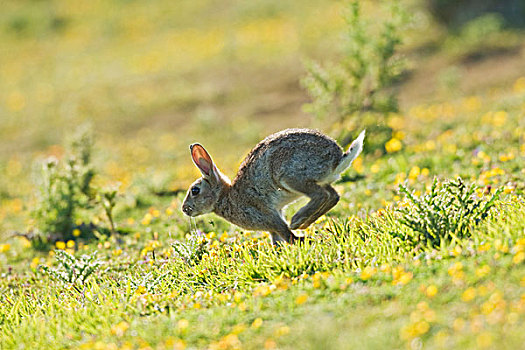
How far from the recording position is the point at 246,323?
4.65 metres

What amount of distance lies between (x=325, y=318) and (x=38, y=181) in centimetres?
616

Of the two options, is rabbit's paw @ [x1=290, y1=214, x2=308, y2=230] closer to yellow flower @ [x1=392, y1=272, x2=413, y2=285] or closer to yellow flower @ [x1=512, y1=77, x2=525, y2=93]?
yellow flower @ [x1=392, y1=272, x2=413, y2=285]

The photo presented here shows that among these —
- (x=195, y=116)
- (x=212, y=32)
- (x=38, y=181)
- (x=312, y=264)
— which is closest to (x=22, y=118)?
(x=195, y=116)

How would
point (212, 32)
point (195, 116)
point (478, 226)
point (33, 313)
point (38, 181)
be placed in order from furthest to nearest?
point (212, 32) < point (195, 116) < point (38, 181) < point (33, 313) < point (478, 226)

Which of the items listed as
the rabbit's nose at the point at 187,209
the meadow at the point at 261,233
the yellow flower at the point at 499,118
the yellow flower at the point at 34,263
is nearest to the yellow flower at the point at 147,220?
the meadow at the point at 261,233


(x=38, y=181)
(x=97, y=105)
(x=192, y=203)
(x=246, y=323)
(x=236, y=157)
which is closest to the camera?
(x=246, y=323)

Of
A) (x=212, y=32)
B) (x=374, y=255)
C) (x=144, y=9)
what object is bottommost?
(x=374, y=255)

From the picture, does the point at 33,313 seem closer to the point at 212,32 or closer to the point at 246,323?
the point at 246,323

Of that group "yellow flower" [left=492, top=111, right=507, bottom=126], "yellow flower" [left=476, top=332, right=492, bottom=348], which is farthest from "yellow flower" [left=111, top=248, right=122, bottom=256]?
"yellow flower" [left=492, top=111, right=507, bottom=126]

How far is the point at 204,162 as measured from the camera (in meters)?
6.53

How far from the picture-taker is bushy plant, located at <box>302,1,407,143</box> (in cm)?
1022

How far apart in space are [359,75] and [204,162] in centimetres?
494

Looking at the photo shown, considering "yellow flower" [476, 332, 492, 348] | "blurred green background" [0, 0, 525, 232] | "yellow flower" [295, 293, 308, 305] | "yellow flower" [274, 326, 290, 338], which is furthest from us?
"blurred green background" [0, 0, 525, 232]

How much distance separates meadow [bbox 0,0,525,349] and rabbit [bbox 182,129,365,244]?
0.31 metres
